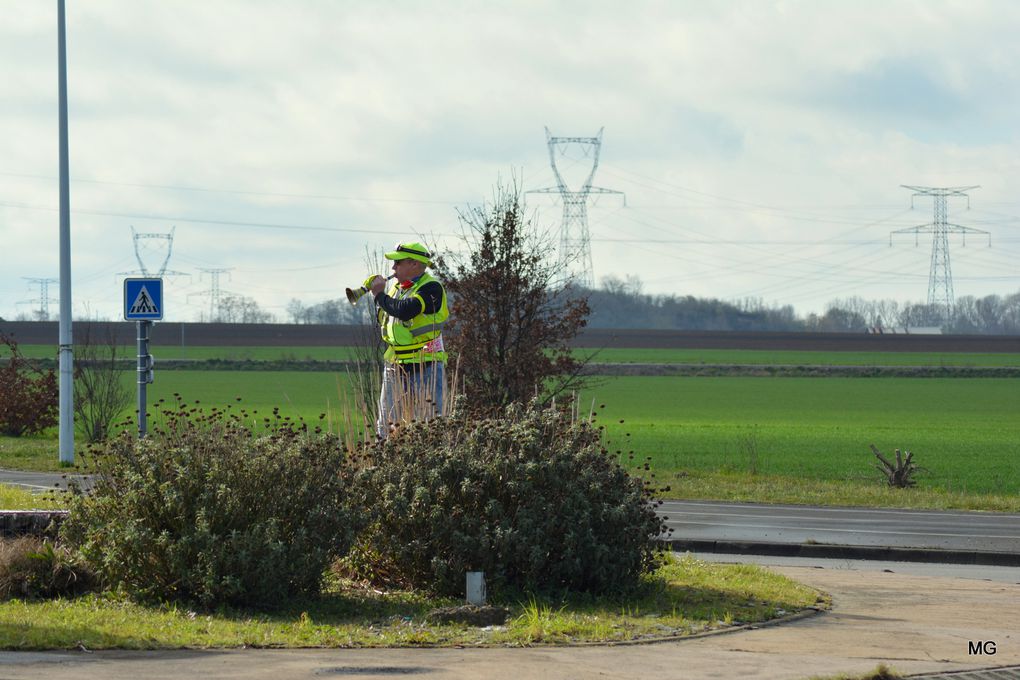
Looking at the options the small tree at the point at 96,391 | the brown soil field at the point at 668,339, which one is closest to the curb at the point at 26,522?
the small tree at the point at 96,391

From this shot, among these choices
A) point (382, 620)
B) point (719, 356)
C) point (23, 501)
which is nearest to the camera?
point (382, 620)

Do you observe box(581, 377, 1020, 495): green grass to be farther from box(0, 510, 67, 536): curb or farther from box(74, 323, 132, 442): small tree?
box(0, 510, 67, 536): curb

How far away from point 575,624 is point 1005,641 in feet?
8.73

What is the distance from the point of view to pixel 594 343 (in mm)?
85500

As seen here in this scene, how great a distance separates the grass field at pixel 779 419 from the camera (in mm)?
27812

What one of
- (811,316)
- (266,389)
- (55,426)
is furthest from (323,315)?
(55,426)

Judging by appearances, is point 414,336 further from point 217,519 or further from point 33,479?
point 33,479

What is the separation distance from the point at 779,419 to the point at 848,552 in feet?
118

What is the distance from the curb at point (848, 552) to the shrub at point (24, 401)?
20.8 m

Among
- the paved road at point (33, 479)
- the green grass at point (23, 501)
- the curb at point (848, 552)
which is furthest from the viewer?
the paved road at point (33, 479)

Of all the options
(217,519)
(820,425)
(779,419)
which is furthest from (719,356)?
(217,519)

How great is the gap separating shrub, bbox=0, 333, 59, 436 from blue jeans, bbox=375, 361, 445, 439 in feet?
70.0

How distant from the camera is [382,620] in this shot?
9781mm

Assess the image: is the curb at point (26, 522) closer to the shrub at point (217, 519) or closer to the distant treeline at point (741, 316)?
the shrub at point (217, 519)
